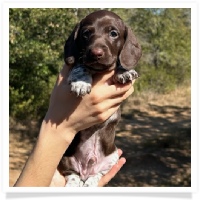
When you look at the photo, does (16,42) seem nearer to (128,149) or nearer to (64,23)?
(64,23)

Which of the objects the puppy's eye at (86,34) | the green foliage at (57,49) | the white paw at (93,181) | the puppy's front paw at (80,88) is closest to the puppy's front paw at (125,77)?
the puppy's front paw at (80,88)

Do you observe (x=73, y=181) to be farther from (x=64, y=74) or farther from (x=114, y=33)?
(x=114, y=33)

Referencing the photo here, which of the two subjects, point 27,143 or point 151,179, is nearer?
point 151,179

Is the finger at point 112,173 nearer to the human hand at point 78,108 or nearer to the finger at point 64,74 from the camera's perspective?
the human hand at point 78,108

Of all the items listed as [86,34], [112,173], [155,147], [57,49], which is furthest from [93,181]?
[155,147]

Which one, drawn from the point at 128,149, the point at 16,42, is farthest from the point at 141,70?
the point at 16,42

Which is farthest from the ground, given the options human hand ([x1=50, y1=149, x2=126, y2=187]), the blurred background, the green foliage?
human hand ([x1=50, y1=149, x2=126, y2=187])

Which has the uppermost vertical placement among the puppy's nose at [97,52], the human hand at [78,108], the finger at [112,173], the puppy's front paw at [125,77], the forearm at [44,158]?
the puppy's nose at [97,52]
